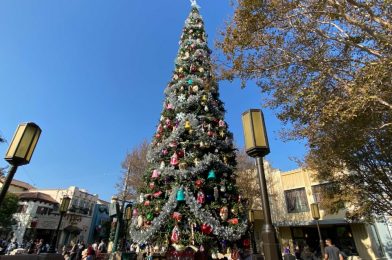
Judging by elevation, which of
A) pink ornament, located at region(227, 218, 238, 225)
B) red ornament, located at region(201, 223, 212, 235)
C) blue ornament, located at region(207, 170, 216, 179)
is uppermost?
blue ornament, located at region(207, 170, 216, 179)

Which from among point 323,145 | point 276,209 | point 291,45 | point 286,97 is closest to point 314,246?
point 276,209

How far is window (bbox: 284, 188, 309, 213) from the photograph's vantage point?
20109 millimetres

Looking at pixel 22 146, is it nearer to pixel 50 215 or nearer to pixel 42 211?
pixel 42 211

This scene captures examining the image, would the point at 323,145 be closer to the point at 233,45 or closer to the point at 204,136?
the point at 204,136

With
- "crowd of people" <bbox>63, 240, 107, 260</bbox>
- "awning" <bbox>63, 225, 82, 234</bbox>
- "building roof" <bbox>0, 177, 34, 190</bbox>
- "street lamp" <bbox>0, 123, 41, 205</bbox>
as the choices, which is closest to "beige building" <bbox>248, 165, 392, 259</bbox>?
"crowd of people" <bbox>63, 240, 107, 260</bbox>

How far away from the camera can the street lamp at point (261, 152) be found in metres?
2.35

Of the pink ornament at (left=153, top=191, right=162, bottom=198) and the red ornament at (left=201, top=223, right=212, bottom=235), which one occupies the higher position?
the pink ornament at (left=153, top=191, right=162, bottom=198)

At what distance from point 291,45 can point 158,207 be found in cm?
582

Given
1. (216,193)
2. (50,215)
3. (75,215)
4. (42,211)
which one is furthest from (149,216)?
(75,215)

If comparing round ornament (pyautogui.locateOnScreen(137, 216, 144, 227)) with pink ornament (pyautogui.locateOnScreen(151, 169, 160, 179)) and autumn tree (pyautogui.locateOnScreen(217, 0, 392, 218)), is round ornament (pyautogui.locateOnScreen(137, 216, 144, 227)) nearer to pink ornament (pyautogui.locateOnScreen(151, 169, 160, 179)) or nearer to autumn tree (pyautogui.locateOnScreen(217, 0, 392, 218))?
pink ornament (pyautogui.locateOnScreen(151, 169, 160, 179))

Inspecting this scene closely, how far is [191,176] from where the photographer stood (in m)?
6.74

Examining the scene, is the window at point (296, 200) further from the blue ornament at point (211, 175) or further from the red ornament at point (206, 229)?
the red ornament at point (206, 229)

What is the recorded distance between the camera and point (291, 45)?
6.71m

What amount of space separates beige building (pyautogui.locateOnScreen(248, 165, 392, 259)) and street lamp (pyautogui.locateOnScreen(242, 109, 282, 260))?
49.8 feet
